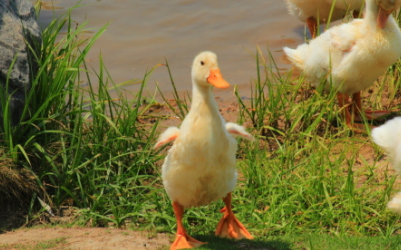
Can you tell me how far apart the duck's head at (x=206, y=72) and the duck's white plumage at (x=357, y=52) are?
88.7 inches

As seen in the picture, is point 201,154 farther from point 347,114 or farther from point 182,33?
point 182,33

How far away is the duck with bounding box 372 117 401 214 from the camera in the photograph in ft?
13.1

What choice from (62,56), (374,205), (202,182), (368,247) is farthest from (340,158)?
(62,56)

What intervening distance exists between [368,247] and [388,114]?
8.32ft

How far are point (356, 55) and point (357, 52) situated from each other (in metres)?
0.03

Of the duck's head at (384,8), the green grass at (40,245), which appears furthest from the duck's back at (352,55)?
the green grass at (40,245)

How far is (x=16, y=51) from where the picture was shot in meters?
4.76

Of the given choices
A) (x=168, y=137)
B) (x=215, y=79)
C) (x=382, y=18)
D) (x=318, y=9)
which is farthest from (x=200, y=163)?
(x=318, y=9)

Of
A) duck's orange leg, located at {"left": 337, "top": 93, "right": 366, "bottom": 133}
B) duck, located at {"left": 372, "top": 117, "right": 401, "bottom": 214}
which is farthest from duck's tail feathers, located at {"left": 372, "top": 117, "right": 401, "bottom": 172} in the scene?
duck's orange leg, located at {"left": 337, "top": 93, "right": 366, "bottom": 133}

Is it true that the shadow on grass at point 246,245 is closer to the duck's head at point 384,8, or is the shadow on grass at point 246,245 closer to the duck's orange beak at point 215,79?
the duck's orange beak at point 215,79

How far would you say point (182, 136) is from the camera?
12.9 ft

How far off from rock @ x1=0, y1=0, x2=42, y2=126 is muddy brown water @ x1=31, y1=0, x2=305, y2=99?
2.69 meters

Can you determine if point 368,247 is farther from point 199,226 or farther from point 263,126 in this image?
point 263,126

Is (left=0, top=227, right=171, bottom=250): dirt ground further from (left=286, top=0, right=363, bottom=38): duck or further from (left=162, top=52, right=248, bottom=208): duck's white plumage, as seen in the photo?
(left=286, top=0, right=363, bottom=38): duck
